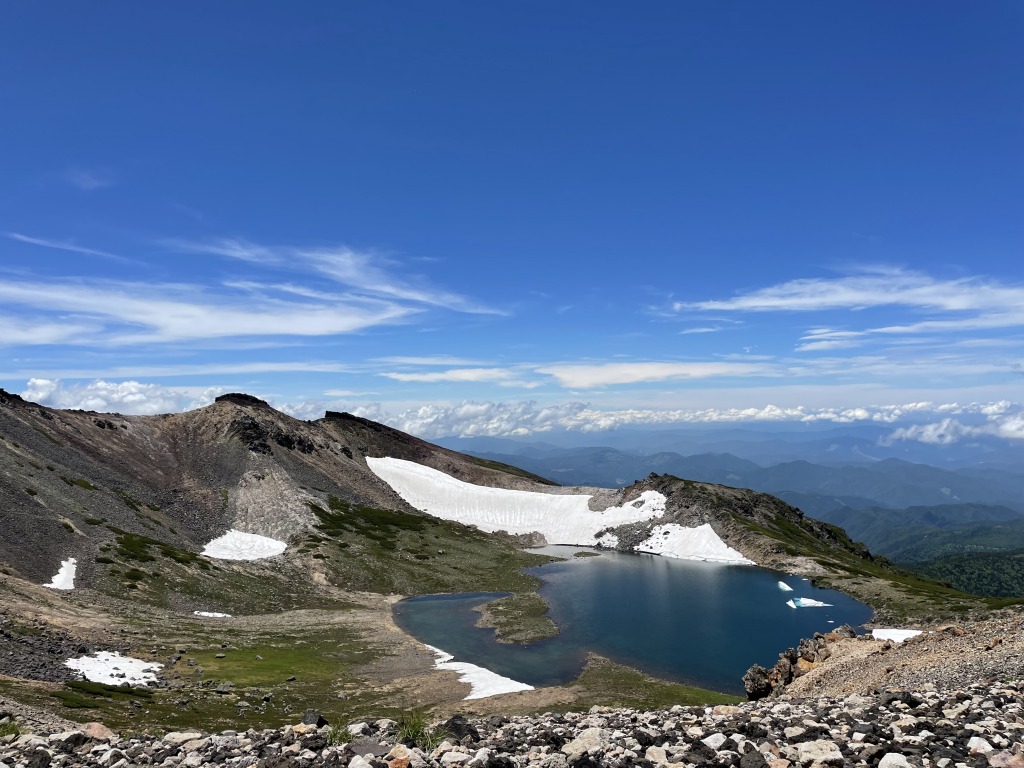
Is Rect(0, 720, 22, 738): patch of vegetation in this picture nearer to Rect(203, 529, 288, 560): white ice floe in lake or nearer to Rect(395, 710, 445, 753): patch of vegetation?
Rect(395, 710, 445, 753): patch of vegetation

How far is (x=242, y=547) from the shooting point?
5118 inches

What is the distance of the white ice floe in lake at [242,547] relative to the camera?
409 feet

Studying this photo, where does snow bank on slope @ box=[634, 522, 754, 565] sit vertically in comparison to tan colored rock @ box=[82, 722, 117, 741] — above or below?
below

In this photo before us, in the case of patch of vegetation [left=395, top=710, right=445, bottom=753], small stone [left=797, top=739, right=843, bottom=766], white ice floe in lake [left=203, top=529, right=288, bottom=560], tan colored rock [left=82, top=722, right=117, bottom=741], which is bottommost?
white ice floe in lake [left=203, top=529, right=288, bottom=560]

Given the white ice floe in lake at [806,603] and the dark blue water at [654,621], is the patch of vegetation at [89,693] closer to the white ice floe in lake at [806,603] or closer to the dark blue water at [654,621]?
the dark blue water at [654,621]

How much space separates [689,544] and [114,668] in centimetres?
14657

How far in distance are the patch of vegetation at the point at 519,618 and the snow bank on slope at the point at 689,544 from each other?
64.1 metres

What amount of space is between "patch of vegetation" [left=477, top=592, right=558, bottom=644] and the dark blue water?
6.54 feet

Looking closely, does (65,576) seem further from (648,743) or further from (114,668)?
(648,743)

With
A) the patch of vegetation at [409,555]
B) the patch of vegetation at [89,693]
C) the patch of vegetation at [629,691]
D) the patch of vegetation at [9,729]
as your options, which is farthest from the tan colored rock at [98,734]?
the patch of vegetation at [409,555]

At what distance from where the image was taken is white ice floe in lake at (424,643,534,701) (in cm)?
6012

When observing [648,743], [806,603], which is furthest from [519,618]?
[648,743]

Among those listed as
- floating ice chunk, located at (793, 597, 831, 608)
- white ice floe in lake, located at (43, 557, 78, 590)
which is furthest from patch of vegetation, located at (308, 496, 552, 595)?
floating ice chunk, located at (793, 597, 831, 608)

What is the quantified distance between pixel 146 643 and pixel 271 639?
1754 centimetres
